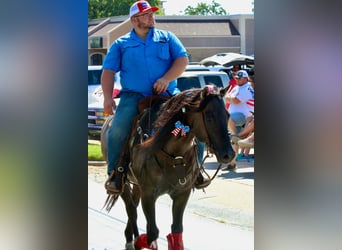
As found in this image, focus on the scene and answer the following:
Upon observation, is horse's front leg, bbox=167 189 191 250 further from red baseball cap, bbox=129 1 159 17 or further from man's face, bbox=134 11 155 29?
red baseball cap, bbox=129 1 159 17

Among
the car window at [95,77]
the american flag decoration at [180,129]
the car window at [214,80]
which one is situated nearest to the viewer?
the american flag decoration at [180,129]

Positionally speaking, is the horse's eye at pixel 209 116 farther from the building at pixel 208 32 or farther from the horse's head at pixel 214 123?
the building at pixel 208 32

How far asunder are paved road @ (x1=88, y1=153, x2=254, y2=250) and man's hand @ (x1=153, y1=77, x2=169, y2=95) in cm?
193

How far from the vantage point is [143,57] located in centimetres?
564

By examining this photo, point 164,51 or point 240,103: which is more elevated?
point 164,51

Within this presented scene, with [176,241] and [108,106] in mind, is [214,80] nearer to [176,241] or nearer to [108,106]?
[108,106]

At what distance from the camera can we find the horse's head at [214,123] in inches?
192

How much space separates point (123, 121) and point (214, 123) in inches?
44.9

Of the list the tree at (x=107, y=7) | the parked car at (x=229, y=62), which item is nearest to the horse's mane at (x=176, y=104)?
the parked car at (x=229, y=62)

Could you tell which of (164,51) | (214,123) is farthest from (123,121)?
(214,123)

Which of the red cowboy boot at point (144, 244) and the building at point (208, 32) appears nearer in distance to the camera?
the red cowboy boot at point (144, 244)
